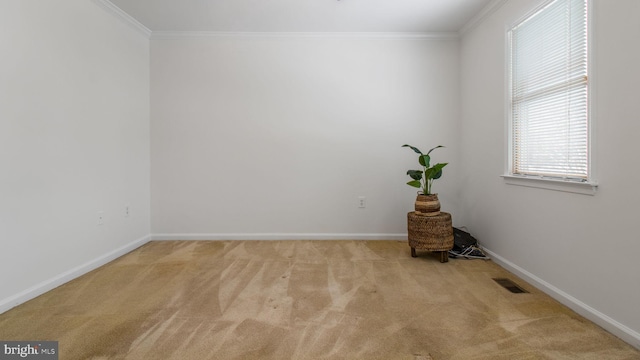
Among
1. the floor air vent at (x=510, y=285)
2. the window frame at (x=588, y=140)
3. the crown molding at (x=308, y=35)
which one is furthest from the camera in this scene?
the crown molding at (x=308, y=35)

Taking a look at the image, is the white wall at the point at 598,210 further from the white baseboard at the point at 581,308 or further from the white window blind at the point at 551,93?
the white window blind at the point at 551,93

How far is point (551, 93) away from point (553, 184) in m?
0.70

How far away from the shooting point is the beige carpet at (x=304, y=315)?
1.53 m

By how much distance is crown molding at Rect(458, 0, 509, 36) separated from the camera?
9.06ft

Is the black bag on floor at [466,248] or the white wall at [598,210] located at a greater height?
→ the white wall at [598,210]

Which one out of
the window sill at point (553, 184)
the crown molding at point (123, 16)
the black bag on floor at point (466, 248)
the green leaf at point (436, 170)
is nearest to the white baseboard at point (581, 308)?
the black bag on floor at point (466, 248)

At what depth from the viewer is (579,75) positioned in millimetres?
1907

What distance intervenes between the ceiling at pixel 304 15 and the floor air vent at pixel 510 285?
2.69 meters

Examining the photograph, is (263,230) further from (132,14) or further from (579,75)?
(579,75)

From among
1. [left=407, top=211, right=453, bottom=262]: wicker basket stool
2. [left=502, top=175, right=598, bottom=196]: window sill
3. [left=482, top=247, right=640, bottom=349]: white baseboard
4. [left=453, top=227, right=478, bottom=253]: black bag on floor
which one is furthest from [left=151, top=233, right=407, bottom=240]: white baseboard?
[left=502, top=175, right=598, bottom=196]: window sill

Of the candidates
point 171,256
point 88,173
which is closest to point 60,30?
point 88,173

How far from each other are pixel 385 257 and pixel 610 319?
1.67 m

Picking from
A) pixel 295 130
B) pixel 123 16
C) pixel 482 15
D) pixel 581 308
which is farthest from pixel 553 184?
pixel 123 16

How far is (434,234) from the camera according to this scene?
2791mm
